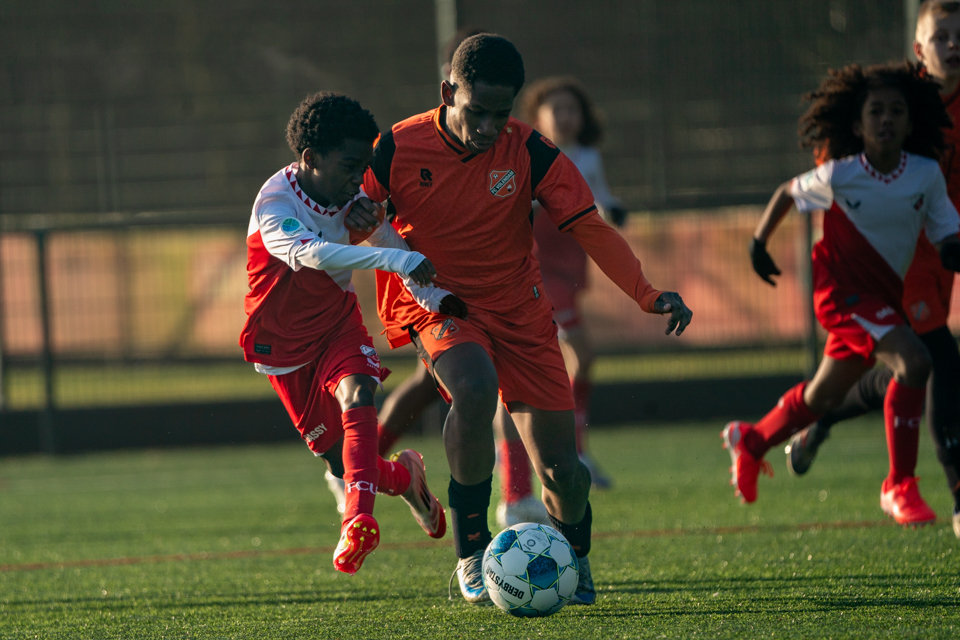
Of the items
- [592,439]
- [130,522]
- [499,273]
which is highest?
[499,273]

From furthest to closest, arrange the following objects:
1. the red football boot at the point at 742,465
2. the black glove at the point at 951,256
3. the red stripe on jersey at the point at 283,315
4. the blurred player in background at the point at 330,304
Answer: the red football boot at the point at 742,465 → the black glove at the point at 951,256 → the red stripe on jersey at the point at 283,315 → the blurred player in background at the point at 330,304

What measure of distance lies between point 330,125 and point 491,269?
2.27 feet

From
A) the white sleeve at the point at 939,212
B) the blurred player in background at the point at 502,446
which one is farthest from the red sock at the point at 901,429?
the blurred player in background at the point at 502,446

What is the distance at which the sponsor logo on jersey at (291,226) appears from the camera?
369 cm

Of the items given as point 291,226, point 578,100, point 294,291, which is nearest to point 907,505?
point 294,291

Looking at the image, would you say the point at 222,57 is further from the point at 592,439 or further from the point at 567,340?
the point at 567,340

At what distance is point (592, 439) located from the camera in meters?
9.27

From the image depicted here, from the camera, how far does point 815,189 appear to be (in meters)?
4.86

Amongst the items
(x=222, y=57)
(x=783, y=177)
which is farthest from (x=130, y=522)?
(x=222, y=57)

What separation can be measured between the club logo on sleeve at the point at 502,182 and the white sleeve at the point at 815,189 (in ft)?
5.04

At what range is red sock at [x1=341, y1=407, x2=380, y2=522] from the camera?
3.61 m

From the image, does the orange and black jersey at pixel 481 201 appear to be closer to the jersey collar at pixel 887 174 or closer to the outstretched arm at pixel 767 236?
the outstretched arm at pixel 767 236

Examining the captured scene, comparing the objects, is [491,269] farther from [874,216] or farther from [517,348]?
[874,216]

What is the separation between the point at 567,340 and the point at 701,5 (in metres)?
5.80
